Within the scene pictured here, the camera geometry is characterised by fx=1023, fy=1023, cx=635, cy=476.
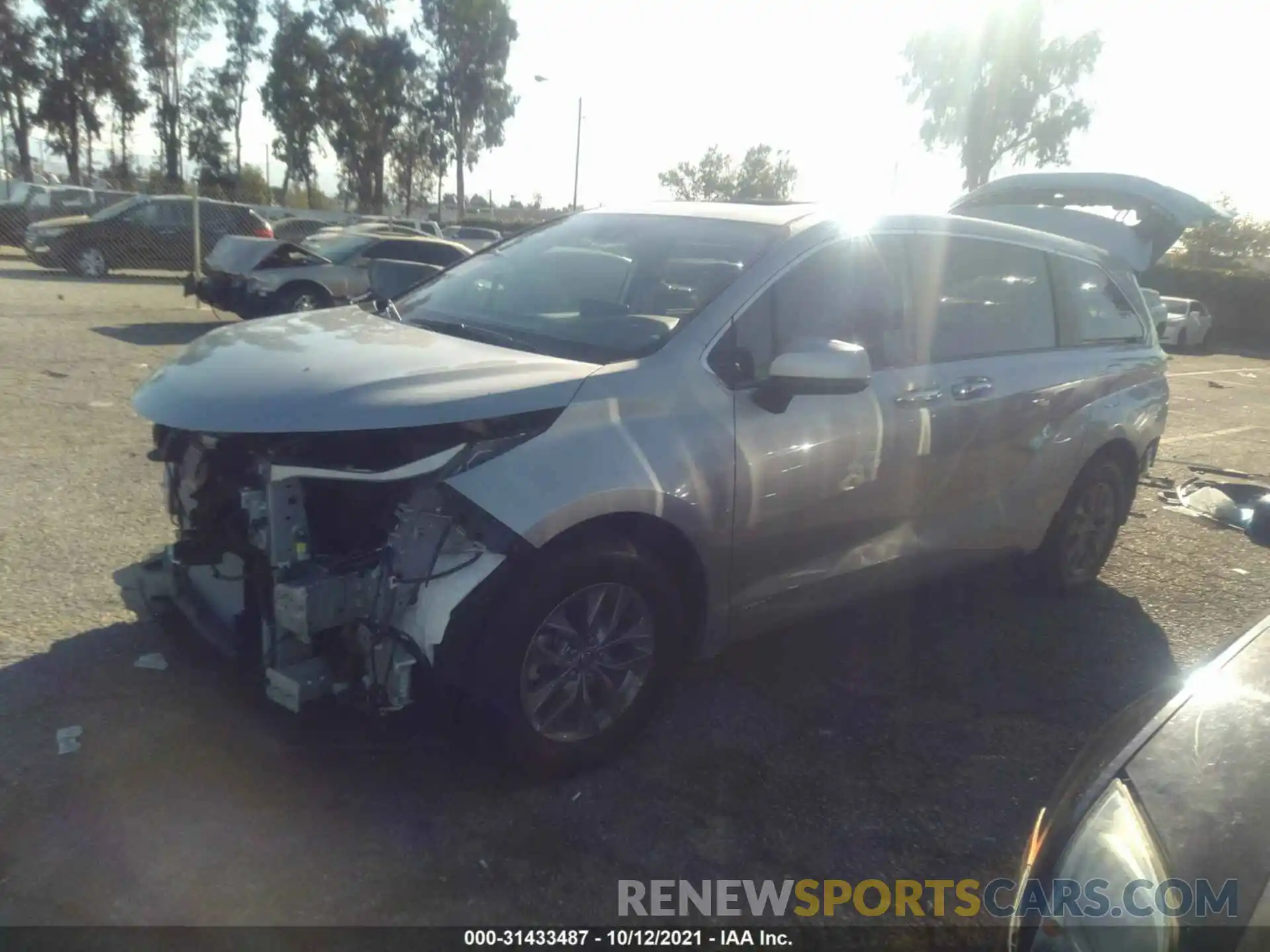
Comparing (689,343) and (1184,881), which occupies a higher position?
(689,343)

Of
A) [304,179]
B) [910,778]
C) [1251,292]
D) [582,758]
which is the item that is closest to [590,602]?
[582,758]

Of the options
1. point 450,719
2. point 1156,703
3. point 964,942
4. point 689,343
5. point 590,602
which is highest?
point 689,343

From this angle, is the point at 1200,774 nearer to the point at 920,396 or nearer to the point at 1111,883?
the point at 1111,883

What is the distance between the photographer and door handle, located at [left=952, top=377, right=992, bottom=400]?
13.8 ft

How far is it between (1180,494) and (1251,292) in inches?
1072

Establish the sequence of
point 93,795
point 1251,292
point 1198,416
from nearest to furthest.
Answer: point 93,795 → point 1198,416 → point 1251,292

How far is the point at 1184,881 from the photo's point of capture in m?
1.64

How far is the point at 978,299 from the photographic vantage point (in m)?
4.49

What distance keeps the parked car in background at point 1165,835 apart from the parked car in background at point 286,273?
11.4 meters

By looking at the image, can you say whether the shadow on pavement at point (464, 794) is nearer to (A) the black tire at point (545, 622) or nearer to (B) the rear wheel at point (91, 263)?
(A) the black tire at point (545, 622)

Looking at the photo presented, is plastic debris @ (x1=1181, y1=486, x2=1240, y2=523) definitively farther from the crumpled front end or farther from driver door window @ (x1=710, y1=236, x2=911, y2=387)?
the crumpled front end

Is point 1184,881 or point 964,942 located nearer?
point 1184,881

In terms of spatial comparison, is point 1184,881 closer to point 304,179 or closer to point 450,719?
point 450,719

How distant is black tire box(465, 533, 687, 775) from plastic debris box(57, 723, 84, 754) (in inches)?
53.1
